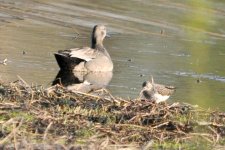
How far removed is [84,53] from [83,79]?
133cm

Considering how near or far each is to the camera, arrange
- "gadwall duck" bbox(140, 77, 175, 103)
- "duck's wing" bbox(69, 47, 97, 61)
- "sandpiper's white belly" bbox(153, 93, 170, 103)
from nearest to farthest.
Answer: "sandpiper's white belly" bbox(153, 93, 170, 103), "gadwall duck" bbox(140, 77, 175, 103), "duck's wing" bbox(69, 47, 97, 61)

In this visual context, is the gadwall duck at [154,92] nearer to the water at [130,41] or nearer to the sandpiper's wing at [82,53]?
the water at [130,41]

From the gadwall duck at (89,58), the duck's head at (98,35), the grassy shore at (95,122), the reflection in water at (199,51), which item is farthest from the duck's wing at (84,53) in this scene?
the grassy shore at (95,122)

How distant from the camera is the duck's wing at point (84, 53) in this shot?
17.4 metres

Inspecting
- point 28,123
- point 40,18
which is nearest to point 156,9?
point 40,18

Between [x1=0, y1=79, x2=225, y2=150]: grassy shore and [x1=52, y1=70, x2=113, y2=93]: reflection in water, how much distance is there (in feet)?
12.6

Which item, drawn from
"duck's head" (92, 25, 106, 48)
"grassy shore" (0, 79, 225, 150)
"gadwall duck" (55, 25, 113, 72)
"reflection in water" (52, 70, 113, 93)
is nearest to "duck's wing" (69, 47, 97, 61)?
"gadwall duck" (55, 25, 113, 72)

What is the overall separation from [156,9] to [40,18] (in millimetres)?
4552

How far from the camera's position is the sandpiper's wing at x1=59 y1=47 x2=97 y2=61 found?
678 inches

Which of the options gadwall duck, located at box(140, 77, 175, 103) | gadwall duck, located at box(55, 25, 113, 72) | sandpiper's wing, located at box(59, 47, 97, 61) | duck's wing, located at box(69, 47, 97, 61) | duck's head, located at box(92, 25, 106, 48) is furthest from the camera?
duck's head, located at box(92, 25, 106, 48)

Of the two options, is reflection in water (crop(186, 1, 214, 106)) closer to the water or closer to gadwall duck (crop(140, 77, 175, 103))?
the water

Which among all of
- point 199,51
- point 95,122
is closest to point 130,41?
point 199,51

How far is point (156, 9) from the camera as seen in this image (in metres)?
26.1

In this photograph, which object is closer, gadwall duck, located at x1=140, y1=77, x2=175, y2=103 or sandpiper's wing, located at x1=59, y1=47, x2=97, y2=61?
gadwall duck, located at x1=140, y1=77, x2=175, y2=103
